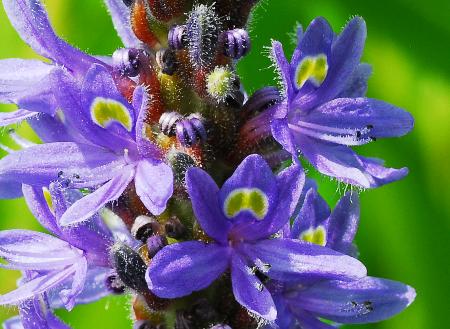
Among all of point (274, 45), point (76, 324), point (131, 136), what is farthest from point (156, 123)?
point (76, 324)

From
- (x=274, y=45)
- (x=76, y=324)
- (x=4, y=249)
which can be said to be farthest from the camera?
(x=76, y=324)

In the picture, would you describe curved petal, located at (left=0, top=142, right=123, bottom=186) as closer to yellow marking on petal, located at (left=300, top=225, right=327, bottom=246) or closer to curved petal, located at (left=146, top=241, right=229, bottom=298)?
curved petal, located at (left=146, top=241, right=229, bottom=298)

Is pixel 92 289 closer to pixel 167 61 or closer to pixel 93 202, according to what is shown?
pixel 93 202

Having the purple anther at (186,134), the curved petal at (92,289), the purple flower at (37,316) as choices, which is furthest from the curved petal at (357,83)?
the purple flower at (37,316)

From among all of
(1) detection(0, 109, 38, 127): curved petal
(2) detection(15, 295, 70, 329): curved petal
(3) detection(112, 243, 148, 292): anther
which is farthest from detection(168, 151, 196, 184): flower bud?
(2) detection(15, 295, 70, 329): curved petal

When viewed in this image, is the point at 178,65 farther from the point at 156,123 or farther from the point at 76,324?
the point at 76,324

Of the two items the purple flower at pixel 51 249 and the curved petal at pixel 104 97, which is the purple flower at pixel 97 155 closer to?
the curved petal at pixel 104 97

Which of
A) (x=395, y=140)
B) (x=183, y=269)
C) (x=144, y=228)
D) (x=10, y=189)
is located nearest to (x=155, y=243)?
(x=144, y=228)
